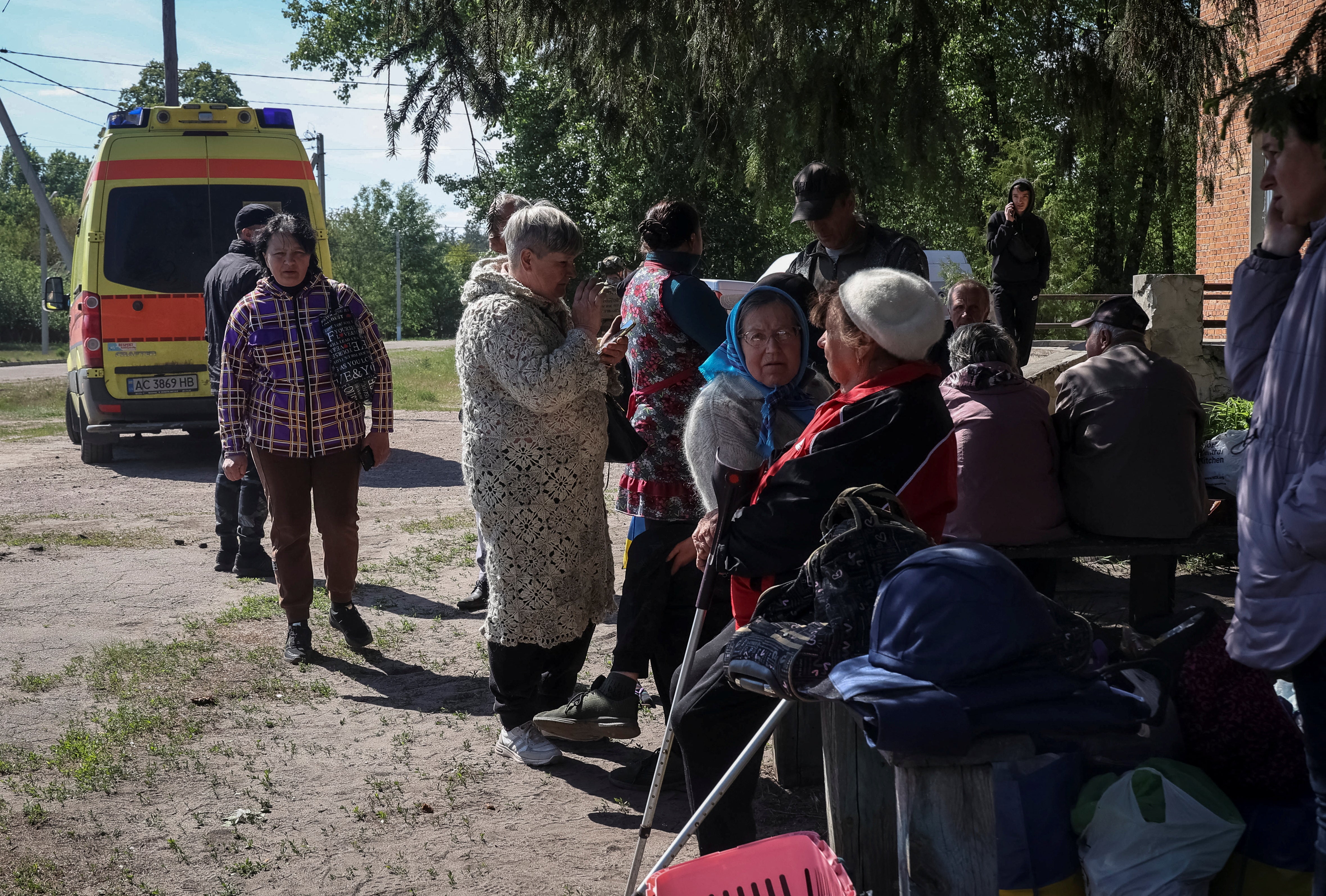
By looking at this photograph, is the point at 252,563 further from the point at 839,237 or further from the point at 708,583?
the point at 708,583

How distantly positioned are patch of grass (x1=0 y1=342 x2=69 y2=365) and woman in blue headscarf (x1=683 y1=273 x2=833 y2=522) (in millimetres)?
32747

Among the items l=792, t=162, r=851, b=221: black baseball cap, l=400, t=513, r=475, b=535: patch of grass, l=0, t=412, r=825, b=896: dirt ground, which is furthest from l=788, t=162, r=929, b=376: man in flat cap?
l=400, t=513, r=475, b=535: patch of grass

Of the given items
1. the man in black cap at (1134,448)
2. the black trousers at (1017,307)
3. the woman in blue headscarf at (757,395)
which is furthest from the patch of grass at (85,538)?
the black trousers at (1017,307)

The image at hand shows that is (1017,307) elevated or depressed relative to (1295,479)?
elevated

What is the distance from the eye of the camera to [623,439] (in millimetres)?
4082

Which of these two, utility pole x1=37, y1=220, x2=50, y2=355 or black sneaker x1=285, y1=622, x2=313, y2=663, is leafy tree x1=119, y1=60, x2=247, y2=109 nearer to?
utility pole x1=37, y1=220, x2=50, y2=355

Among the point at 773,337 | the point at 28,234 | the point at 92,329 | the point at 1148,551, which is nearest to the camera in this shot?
the point at 773,337

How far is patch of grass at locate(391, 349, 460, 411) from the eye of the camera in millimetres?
18797

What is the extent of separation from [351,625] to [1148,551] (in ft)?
12.0

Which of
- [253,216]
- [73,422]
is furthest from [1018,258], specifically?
[73,422]

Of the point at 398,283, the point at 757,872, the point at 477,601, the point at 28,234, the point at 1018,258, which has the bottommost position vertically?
the point at 477,601

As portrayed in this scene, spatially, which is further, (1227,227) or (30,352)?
(30,352)

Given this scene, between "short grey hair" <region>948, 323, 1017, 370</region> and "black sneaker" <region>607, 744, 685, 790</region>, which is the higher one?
"short grey hair" <region>948, 323, 1017, 370</region>

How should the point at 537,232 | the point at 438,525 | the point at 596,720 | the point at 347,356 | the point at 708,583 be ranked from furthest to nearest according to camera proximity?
the point at 438,525
the point at 347,356
the point at 537,232
the point at 596,720
the point at 708,583
